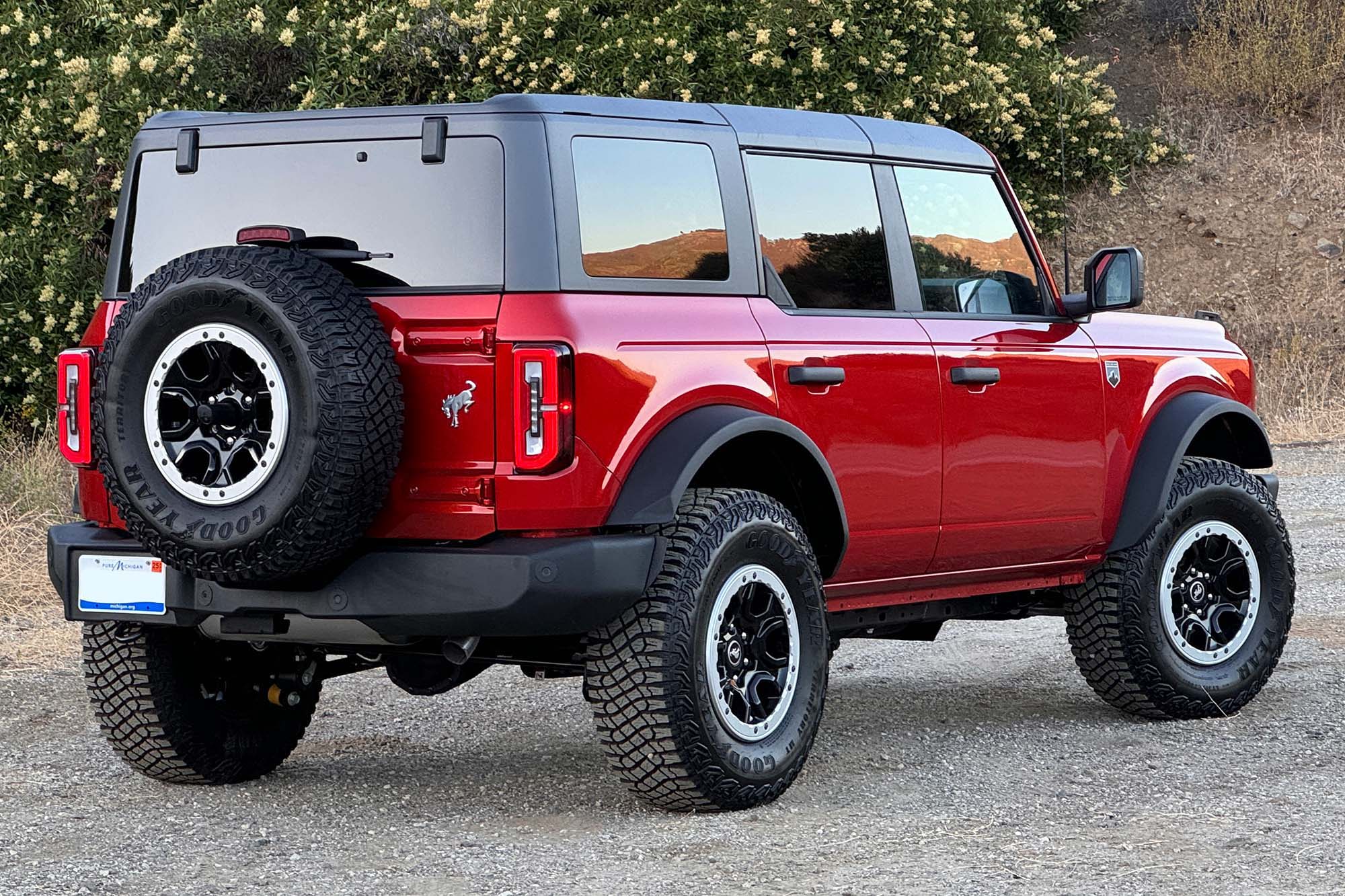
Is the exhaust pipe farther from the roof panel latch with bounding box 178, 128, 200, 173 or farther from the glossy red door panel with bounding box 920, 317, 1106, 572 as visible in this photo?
the glossy red door panel with bounding box 920, 317, 1106, 572

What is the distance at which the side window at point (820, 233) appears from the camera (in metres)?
5.69

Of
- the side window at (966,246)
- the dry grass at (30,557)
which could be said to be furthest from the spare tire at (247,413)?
the dry grass at (30,557)

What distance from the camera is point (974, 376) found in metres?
6.12

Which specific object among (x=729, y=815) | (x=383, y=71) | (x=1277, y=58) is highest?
(x=1277, y=58)

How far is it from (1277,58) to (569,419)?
18.8 m

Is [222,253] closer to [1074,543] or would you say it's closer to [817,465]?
[817,465]

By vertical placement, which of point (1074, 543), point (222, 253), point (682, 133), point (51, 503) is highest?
point (682, 133)

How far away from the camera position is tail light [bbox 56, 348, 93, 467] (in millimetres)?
5293

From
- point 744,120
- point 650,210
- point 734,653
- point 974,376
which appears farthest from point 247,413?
point 974,376

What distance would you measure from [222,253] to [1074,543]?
3.28 m

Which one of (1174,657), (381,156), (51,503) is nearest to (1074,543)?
(1174,657)

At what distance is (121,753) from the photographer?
18.9 ft

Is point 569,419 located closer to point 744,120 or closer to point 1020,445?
point 744,120

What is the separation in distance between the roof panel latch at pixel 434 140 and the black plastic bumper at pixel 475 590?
1024 millimetres
